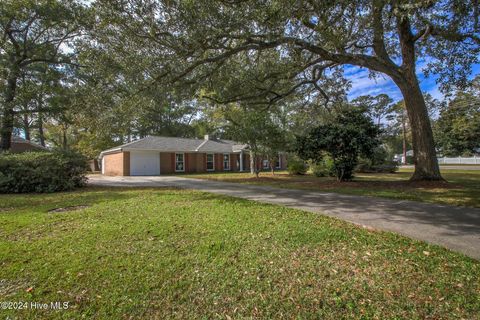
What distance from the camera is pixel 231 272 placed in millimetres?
3008

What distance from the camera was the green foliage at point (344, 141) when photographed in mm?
10492

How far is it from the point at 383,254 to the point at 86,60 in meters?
11.2

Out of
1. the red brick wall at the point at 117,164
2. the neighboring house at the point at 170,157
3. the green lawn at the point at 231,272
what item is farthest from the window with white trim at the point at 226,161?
the green lawn at the point at 231,272

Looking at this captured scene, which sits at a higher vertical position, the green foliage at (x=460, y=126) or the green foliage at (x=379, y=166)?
the green foliage at (x=460, y=126)

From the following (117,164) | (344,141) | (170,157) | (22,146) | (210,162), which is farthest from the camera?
(210,162)

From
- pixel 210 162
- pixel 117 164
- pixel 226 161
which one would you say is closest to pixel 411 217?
pixel 210 162

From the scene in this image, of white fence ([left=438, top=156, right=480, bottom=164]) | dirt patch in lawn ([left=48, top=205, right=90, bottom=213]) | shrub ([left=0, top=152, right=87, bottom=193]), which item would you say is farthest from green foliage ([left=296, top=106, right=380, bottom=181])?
white fence ([left=438, top=156, right=480, bottom=164])

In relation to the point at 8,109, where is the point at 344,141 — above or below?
below

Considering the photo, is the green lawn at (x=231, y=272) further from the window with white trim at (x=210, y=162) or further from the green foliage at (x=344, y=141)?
the window with white trim at (x=210, y=162)

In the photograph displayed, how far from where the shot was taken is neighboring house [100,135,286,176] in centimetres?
2148

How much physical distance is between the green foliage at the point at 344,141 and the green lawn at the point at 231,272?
6.67 metres

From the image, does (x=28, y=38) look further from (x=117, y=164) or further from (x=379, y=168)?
(x=379, y=168)

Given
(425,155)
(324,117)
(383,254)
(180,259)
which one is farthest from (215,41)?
(324,117)

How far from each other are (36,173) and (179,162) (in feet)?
48.0
